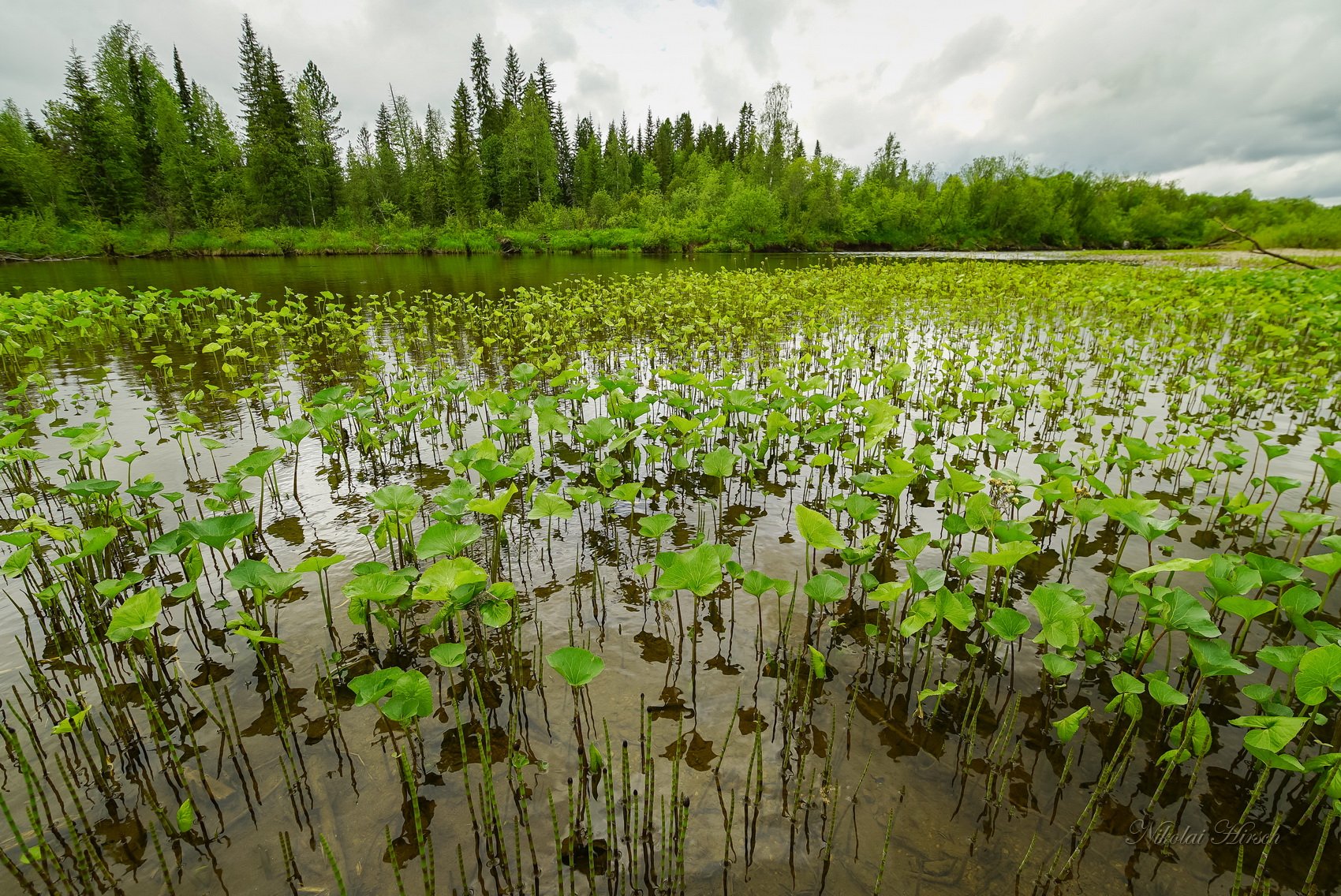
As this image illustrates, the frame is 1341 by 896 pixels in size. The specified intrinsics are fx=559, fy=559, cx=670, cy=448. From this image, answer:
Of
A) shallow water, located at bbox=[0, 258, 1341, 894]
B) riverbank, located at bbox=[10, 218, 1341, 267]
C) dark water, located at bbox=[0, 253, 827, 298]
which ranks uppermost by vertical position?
riverbank, located at bbox=[10, 218, 1341, 267]

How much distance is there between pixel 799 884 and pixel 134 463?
7.21m

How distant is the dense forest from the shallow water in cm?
4846

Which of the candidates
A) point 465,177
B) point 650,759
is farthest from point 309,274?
point 465,177

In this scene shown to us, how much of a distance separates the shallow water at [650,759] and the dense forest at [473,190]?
1908 inches

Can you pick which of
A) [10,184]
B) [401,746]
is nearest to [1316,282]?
[401,746]

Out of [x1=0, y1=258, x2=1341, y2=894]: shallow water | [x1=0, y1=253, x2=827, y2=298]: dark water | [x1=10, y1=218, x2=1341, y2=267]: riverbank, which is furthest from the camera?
[x1=10, y1=218, x2=1341, y2=267]: riverbank

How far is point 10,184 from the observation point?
40.4m

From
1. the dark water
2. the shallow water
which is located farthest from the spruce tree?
the shallow water

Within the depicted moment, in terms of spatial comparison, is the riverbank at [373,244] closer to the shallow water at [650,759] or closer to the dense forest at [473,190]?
the dense forest at [473,190]

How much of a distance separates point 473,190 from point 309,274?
3435 centimetres

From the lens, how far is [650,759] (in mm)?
2199

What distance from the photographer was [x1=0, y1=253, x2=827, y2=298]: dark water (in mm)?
19938

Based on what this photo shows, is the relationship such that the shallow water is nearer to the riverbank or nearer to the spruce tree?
the riverbank

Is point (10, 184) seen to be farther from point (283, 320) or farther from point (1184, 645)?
point (1184, 645)
